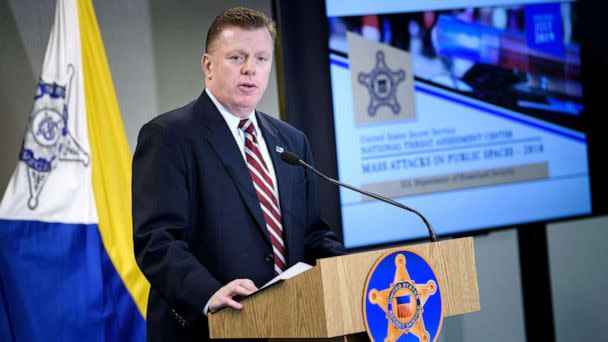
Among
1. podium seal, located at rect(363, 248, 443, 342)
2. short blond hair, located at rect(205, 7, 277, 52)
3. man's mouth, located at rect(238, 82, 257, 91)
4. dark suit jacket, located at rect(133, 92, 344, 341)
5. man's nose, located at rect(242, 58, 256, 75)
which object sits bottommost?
podium seal, located at rect(363, 248, 443, 342)

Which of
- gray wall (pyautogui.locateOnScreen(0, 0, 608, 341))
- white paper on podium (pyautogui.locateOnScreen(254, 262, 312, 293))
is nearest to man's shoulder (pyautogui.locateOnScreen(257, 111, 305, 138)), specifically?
white paper on podium (pyautogui.locateOnScreen(254, 262, 312, 293))

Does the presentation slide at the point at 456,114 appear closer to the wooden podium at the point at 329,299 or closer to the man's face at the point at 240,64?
the man's face at the point at 240,64

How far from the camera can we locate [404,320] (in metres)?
2.03

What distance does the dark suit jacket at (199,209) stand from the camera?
2408mm

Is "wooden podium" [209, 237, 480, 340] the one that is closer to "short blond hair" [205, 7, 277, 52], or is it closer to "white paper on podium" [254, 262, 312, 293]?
"white paper on podium" [254, 262, 312, 293]

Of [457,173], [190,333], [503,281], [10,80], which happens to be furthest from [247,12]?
[503,281]

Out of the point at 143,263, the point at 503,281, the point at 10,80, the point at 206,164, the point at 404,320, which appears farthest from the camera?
the point at 503,281

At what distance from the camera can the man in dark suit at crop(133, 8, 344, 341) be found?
2.42 meters

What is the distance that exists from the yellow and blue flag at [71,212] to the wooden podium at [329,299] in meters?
1.57

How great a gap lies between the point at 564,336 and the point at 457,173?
4.74 ft

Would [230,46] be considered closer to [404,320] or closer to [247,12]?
[247,12]

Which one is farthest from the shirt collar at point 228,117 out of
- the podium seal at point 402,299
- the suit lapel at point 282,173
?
the podium seal at point 402,299

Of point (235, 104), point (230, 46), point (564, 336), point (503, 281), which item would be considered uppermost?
point (230, 46)

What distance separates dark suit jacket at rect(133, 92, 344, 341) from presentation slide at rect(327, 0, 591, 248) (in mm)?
1712
